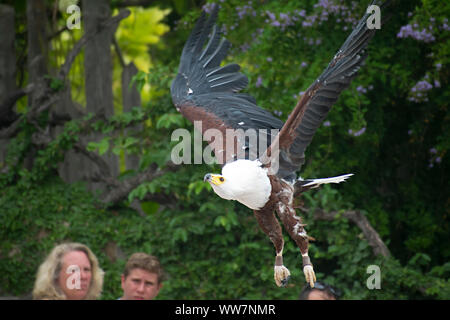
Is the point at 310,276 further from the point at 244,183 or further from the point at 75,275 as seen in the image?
the point at 75,275

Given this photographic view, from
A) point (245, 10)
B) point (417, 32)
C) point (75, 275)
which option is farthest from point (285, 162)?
point (245, 10)

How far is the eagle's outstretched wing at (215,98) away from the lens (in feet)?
6.59

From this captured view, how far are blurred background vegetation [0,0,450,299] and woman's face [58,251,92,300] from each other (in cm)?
141

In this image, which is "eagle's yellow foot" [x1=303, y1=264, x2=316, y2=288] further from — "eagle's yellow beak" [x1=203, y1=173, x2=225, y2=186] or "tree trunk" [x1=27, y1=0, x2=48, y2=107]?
"tree trunk" [x1=27, y1=0, x2=48, y2=107]

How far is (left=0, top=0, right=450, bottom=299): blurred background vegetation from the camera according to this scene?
4.76 meters

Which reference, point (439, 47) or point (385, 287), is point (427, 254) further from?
point (439, 47)

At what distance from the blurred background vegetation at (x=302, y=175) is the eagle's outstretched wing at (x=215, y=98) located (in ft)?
5.56

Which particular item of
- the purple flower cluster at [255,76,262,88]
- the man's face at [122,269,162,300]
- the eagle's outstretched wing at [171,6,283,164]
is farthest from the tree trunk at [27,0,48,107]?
the eagle's outstretched wing at [171,6,283,164]

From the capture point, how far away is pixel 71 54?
18.9 feet

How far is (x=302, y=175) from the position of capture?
480cm

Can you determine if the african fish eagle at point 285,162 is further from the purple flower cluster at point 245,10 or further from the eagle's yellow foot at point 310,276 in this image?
the purple flower cluster at point 245,10

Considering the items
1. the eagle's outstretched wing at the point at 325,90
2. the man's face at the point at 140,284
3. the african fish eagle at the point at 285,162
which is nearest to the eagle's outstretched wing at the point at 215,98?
the african fish eagle at the point at 285,162

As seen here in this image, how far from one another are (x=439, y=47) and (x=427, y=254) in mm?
1831

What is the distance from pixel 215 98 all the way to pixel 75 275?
123 cm
